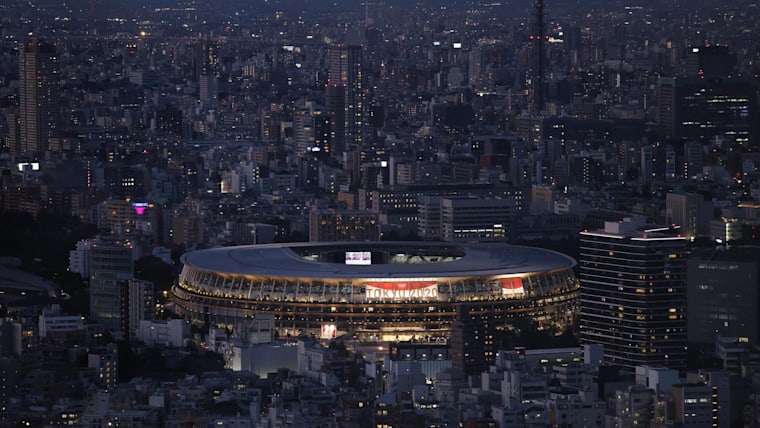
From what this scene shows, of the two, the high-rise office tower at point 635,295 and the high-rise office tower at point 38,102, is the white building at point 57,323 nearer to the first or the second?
the high-rise office tower at point 635,295

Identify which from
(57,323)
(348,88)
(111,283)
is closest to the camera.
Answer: (57,323)

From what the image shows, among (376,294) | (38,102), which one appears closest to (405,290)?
(376,294)

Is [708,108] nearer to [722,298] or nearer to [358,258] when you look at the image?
[358,258]

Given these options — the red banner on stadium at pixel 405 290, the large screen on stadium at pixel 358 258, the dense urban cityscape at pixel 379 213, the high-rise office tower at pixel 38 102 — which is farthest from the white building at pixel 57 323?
the high-rise office tower at pixel 38 102

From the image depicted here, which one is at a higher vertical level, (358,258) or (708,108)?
(708,108)

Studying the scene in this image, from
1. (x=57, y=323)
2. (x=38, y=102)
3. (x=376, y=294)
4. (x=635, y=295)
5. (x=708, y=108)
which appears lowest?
(x=57, y=323)
